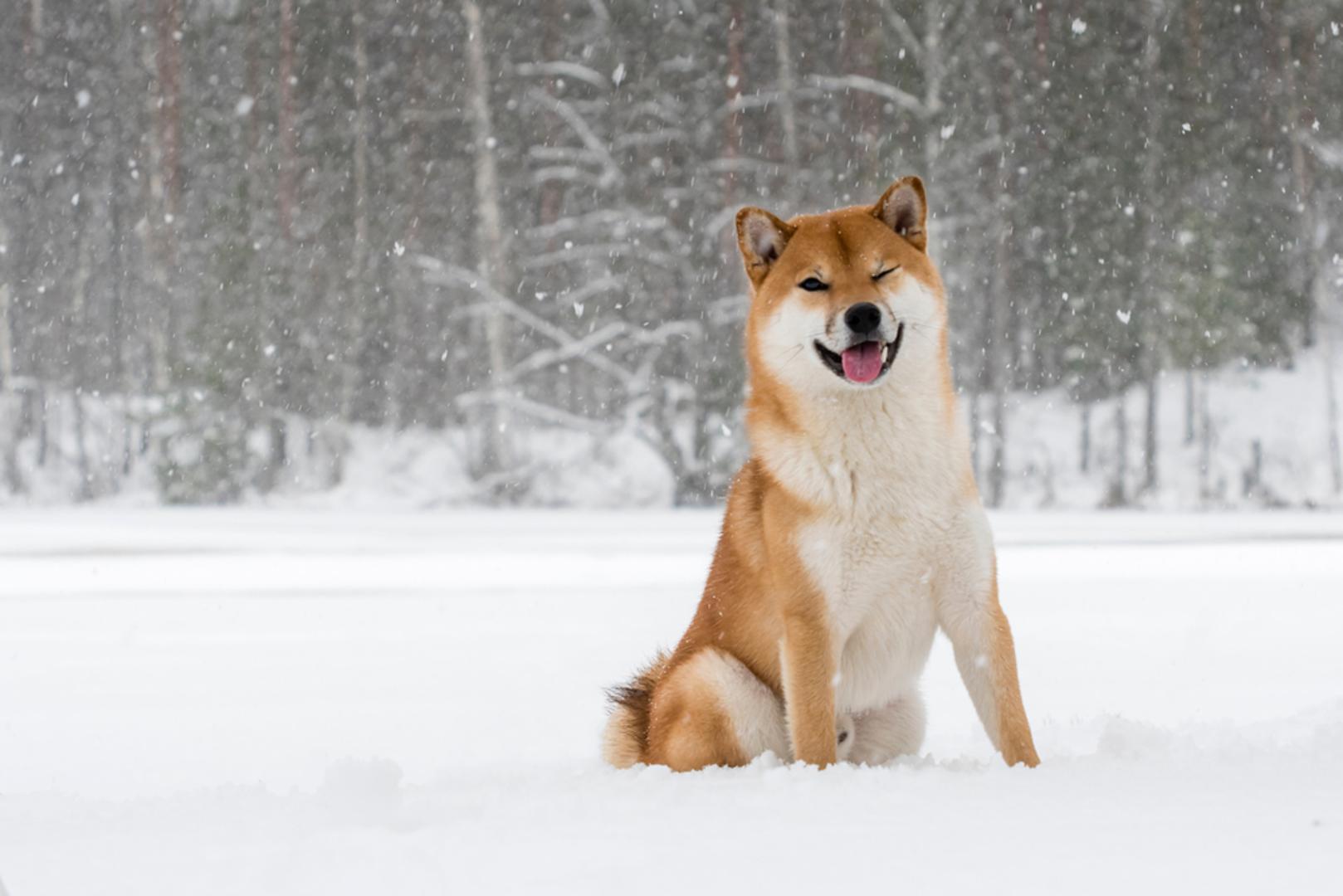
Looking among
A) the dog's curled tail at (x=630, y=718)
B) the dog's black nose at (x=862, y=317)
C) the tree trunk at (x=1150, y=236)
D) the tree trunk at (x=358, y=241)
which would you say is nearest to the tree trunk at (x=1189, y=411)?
the tree trunk at (x=1150, y=236)

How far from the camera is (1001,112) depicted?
17.9m

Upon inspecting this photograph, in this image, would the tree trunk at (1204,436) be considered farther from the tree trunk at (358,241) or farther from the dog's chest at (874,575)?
the dog's chest at (874,575)

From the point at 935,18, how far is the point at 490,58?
6325 mm

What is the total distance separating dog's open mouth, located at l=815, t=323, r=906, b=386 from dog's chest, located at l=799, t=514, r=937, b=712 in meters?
0.37

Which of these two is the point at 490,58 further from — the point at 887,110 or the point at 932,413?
the point at 932,413

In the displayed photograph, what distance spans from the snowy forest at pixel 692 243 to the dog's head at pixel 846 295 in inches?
493

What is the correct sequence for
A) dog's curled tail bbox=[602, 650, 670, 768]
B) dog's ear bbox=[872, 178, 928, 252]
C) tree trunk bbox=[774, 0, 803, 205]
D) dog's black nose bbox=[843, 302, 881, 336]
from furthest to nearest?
tree trunk bbox=[774, 0, 803, 205], dog's curled tail bbox=[602, 650, 670, 768], dog's ear bbox=[872, 178, 928, 252], dog's black nose bbox=[843, 302, 881, 336]

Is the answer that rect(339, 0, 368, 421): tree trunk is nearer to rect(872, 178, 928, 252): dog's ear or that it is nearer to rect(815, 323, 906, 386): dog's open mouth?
rect(872, 178, 928, 252): dog's ear

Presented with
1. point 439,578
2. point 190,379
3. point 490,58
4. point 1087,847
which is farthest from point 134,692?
point 490,58

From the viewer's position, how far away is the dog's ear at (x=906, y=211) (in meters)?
3.52

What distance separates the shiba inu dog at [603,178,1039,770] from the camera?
330 cm

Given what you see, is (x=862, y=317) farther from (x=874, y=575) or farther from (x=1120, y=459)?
(x=1120, y=459)

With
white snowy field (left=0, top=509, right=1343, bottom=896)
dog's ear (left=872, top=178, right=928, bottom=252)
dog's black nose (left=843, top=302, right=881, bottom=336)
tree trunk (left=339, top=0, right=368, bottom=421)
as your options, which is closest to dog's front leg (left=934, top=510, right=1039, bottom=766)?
white snowy field (left=0, top=509, right=1343, bottom=896)

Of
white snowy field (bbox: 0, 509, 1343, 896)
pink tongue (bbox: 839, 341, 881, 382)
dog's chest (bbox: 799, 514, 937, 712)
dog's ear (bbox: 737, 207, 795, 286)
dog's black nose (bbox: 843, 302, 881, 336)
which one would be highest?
dog's ear (bbox: 737, 207, 795, 286)
